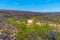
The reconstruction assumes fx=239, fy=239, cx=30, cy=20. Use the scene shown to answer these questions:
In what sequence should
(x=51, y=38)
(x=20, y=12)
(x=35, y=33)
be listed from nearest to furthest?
(x=35, y=33)
(x=51, y=38)
(x=20, y=12)

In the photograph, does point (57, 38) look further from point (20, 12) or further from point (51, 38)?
point (20, 12)

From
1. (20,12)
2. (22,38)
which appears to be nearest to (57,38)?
(22,38)

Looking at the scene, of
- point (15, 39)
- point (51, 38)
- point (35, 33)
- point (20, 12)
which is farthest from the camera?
point (20, 12)

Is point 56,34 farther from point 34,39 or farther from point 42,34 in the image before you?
point 34,39

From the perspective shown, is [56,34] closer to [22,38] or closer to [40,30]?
[40,30]

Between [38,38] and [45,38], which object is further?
[45,38]

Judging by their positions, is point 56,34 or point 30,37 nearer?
point 30,37

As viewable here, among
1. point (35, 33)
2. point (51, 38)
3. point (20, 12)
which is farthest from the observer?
point (20, 12)

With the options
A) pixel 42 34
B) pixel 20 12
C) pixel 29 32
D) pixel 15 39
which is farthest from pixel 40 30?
pixel 20 12

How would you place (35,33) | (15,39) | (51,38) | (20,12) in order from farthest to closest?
(20,12), (51,38), (35,33), (15,39)
